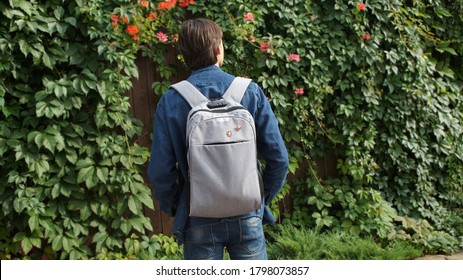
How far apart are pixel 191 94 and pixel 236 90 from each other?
0.56ft

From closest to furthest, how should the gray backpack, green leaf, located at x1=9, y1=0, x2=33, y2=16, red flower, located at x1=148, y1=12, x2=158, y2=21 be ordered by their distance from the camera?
the gray backpack
green leaf, located at x1=9, y1=0, x2=33, y2=16
red flower, located at x1=148, y1=12, x2=158, y2=21

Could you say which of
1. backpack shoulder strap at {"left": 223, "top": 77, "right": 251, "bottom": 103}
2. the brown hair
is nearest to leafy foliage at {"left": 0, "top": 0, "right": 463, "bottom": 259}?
the brown hair

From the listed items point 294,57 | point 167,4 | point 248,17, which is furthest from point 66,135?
point 294,57

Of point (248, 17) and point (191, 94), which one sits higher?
point (248, 17)

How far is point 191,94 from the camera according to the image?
6.97ft

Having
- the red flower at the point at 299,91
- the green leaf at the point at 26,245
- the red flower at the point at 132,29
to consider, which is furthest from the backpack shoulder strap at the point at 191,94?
the red flower at the point at 299,91

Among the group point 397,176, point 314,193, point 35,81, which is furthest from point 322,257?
point 35,81

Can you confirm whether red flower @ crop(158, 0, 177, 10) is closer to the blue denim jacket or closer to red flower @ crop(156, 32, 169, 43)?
red flower @ crop(156, 32, 169, 43)

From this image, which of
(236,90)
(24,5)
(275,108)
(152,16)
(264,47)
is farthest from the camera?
(275,108)

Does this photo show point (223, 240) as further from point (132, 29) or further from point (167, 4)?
point (167, 4)

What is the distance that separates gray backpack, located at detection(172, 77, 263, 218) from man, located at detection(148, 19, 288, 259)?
0.26ft

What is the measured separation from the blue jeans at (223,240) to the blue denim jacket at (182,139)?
0.03 meters

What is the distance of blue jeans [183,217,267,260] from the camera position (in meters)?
2.10

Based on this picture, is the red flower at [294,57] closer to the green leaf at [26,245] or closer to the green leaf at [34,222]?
the green leaf at [34,222]
